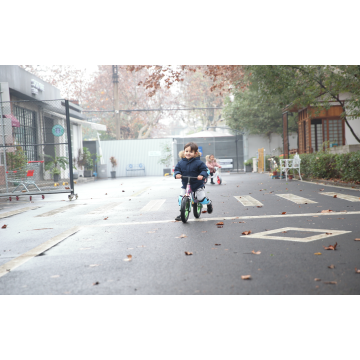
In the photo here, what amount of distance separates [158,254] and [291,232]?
2159mm

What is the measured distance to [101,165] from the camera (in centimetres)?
3666

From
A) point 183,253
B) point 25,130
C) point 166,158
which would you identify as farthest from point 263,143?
point 183,253

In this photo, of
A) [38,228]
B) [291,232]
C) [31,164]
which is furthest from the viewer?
[31,164]

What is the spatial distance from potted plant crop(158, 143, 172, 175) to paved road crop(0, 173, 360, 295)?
29098mm

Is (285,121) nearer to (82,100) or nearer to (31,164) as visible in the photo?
(31,164)

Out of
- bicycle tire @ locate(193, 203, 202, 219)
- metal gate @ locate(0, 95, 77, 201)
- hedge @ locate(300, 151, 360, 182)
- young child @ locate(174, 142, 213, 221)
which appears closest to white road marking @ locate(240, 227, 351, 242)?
young child @ locate(174, 142, 213, 221)

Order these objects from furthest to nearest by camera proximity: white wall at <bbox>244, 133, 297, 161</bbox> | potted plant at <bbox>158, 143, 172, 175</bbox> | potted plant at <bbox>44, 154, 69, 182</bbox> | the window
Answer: white wall at <bbox>244, 133, 297, 161</bbox> → potted plant at <bbox>158, 143, 172, 175</bbox> → the window → potted plant at <bbox>44, 154, 69, 182</bbox>

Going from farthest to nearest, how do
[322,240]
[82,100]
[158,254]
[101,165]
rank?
[82,100] < [101,165] < [322,240] < [158,254]

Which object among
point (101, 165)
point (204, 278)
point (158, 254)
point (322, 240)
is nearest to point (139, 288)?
point (204, 278)

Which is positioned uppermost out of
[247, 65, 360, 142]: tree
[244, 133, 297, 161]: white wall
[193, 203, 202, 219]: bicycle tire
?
[247, 65, 360, 142]: tree

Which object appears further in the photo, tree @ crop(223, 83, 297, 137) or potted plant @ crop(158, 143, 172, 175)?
potted plant @ crop(158, 143, 172, 175)

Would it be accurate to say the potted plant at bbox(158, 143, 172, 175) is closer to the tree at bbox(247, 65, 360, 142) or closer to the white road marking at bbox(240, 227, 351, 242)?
the tree at bbox(247, 65, 360, 142)

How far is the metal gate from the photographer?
12863 millimetres
